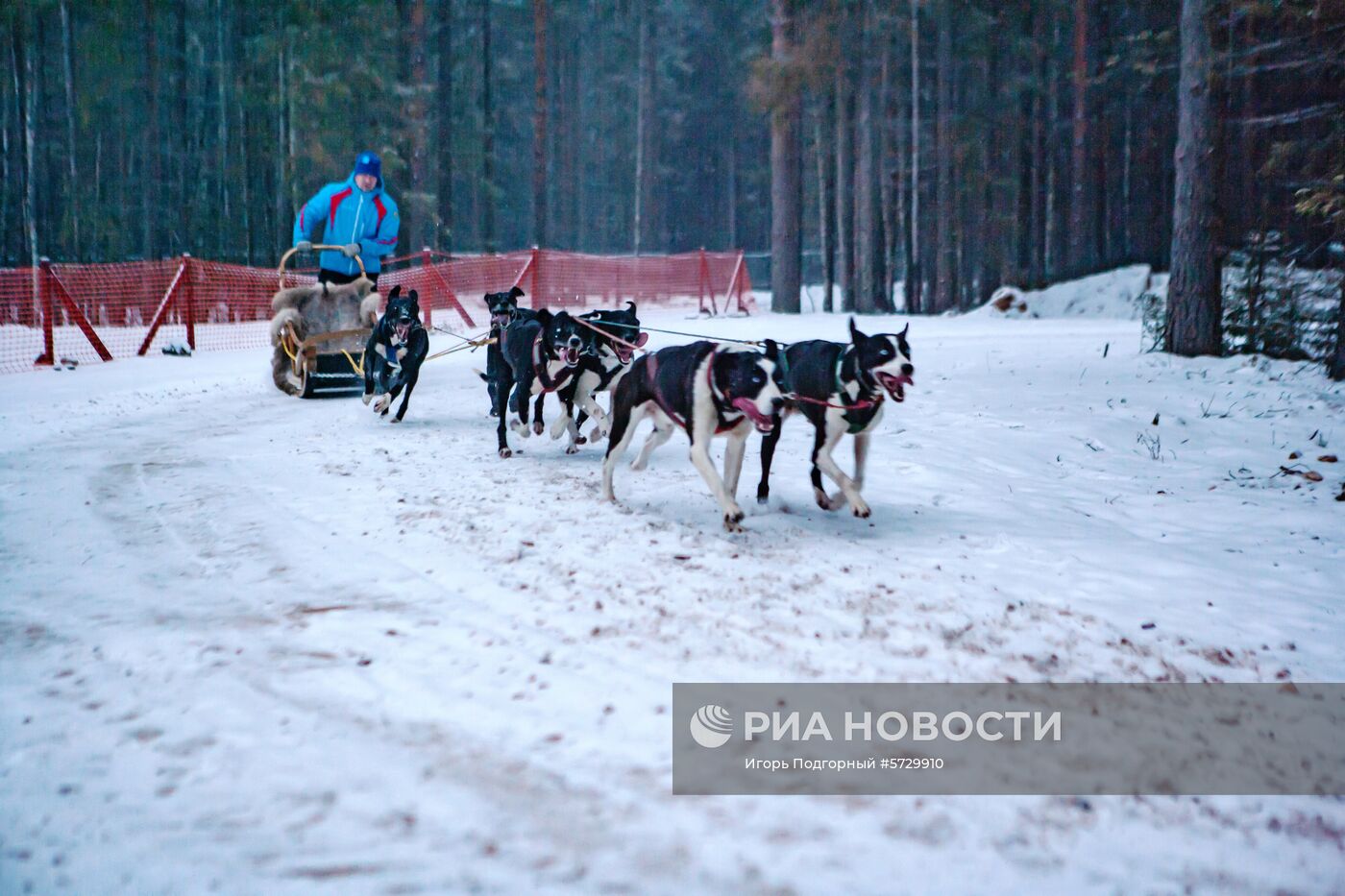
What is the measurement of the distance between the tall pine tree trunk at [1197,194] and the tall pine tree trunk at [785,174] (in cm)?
1193

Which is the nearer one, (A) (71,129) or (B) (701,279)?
(B) (701,279)

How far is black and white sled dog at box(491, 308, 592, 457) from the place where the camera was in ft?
25.1

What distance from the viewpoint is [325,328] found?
1118cm

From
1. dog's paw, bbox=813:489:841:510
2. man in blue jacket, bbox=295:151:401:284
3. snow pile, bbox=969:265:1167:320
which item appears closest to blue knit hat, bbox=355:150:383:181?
man in blue jacket, bbox=295:151:401:284

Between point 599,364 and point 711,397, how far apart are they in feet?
7.85

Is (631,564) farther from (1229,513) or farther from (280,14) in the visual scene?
(280,14)

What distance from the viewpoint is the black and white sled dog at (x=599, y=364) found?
7.89 metres

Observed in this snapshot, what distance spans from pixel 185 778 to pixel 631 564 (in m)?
2.56

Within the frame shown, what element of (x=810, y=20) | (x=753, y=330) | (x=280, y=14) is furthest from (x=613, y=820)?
(x=280, y=14)

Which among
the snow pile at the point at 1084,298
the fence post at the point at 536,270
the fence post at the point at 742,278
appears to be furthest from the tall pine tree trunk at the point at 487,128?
the snow pile at the point at 1084,298

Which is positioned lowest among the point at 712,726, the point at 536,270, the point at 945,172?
the point at 712,726

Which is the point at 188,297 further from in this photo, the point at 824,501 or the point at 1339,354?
the point at 1339,354

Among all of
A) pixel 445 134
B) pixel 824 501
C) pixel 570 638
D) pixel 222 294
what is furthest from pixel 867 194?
pixel 570 638

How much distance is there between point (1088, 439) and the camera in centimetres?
866
